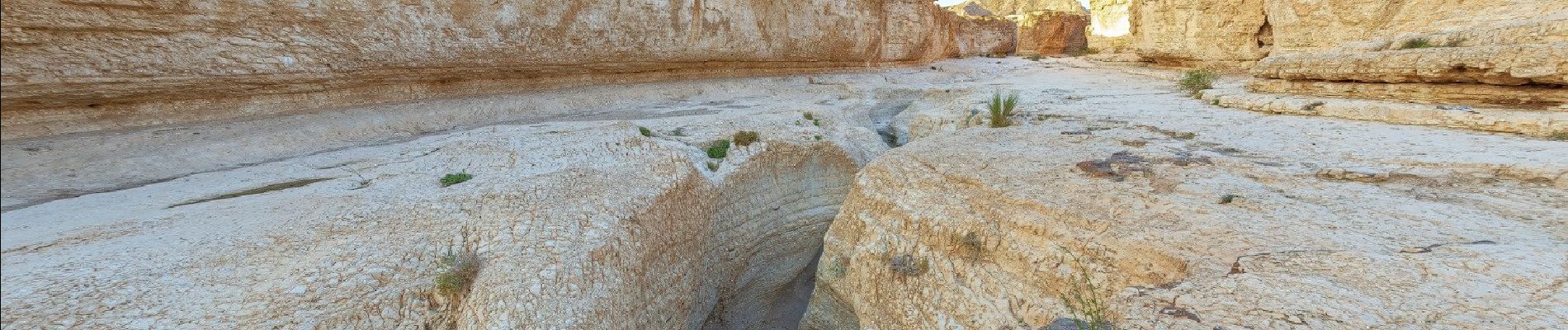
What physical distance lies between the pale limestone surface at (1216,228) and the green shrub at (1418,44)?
84.3 inches

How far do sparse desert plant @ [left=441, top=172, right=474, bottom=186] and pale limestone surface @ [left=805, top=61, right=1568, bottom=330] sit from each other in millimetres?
3605

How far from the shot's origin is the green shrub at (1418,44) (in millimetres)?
8148

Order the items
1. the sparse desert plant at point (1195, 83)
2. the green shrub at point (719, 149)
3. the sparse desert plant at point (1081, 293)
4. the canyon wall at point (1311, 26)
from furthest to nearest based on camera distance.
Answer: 1. the sparse desert plant at point (1195, 83)
2. the green shrub at point (719, 149)
3. the canyon wall at point (1311, 26)
4. the sparse desert plant at point (1081, 293)

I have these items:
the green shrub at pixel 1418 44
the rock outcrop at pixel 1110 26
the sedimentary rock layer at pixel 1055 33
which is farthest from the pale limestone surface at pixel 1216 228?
the sedimentary rock layer at pixel 1055 33

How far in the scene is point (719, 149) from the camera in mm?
8156

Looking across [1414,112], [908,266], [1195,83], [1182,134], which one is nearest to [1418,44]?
[1414,112]

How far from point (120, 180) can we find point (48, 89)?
125 cm

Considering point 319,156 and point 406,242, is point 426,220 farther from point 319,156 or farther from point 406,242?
point 319,156

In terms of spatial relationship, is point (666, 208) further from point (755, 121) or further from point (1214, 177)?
point (1214, 177)

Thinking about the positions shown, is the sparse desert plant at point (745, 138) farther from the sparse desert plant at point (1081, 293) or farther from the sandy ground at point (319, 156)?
the sparse desert plant at point (1081, 293)

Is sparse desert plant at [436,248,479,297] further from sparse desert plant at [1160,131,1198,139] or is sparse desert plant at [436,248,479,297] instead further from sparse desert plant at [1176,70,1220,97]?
sparse desert plant at [1176,70,1220,97]

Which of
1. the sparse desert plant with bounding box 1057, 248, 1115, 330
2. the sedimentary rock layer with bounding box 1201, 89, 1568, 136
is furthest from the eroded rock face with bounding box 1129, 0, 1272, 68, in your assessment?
the sparse desert plant with bounding box 1057, 248, 1115, 330

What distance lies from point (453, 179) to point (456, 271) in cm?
175

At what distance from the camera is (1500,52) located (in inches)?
274
